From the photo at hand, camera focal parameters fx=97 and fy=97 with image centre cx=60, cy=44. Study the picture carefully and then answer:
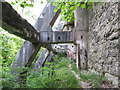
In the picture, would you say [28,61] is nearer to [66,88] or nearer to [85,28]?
[66,88]

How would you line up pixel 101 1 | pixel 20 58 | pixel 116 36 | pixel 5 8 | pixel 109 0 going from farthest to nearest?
1. pixel 20 58
2. pixel 101 1
3. pixel 109 0
4. pixel 116 36
5. pixel 5 8

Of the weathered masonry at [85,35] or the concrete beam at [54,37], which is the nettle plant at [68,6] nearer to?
the weathered masonry at [85,35]

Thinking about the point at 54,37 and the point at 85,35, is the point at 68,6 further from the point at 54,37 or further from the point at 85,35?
the point at 85,35

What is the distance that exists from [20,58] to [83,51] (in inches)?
109

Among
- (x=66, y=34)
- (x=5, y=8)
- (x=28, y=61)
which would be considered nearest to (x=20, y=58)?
(x=28, y=61)

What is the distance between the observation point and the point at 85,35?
4703 millimetres

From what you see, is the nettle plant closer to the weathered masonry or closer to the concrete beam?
the weathered masonry

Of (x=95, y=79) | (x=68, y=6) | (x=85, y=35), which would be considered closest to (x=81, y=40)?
(x=85, y=35)

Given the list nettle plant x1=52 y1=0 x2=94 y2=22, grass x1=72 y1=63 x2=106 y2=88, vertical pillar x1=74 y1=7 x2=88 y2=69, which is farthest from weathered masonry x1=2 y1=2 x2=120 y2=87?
nettle plant x1=52 y1=0 x2=94 y2=22

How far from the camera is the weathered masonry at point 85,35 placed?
2.05 metres

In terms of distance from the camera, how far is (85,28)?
4734mm

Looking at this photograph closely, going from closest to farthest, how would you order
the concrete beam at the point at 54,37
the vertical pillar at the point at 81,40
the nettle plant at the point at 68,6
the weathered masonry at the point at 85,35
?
the weathered masonry at the point at 85,35 → the nettle plant at the point at 68,6 → the concrete beam at the point at 54,37 → the vertical pillar at the point at 81,40

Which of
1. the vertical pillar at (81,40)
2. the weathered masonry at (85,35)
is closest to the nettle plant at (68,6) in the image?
the weathered masonry at (85,35)

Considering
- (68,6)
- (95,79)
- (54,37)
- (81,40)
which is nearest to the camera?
(68,6)
